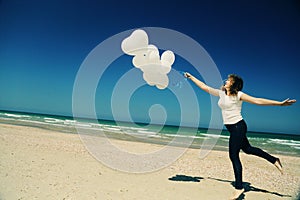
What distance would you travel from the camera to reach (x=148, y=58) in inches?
145

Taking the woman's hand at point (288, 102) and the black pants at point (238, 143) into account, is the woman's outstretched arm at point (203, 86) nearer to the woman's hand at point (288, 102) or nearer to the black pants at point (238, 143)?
the black pants at point (238, 143)

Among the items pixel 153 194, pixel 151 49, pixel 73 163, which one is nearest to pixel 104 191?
pixel 153 194

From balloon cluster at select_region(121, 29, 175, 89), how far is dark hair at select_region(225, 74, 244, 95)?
3.59 feet

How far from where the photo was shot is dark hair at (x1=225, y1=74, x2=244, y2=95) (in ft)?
9.70

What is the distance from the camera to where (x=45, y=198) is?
272 centimetres

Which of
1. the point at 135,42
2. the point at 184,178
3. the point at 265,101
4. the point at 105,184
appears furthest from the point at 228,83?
the point at 105,184

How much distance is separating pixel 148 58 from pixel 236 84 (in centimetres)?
129

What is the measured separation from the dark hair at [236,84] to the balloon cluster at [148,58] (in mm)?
1095

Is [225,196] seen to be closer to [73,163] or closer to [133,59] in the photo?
[133,59]

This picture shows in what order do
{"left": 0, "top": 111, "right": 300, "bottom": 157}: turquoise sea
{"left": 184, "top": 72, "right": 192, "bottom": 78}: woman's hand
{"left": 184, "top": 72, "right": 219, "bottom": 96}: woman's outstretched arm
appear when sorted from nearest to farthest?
{"left": 184, "top": 72, "right": 219, "bottom": 96}: woman's outstretched arm < {"left": 184, "top": 72, "right": 192, "bottom": 78}: woman's hand < {"left": 0, "top": 111, "right": 300, "bottom": 157}: turquoise sea

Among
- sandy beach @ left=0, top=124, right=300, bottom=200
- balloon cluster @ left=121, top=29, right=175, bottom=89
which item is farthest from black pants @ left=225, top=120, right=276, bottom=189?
balloon cluster @ left=121, top=29, right=175, bottom=89

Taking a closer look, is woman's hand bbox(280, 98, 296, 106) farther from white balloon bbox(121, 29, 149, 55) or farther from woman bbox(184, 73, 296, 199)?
white balloon bbox(121, 29, 149, 55)

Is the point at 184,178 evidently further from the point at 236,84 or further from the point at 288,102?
the point at 288,102

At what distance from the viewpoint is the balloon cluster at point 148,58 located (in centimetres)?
357
